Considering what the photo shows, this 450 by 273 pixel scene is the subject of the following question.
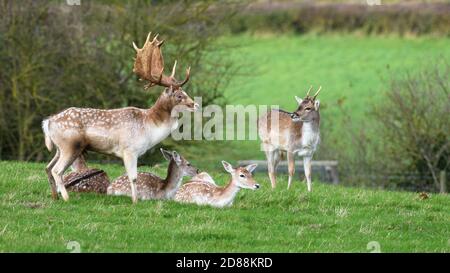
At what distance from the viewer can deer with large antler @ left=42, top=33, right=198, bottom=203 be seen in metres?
12.9

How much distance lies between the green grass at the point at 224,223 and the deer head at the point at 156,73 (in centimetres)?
134

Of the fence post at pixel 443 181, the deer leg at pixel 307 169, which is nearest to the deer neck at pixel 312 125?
the deer leg at pixel 307 169

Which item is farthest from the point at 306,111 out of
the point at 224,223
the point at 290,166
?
the point at 224,223

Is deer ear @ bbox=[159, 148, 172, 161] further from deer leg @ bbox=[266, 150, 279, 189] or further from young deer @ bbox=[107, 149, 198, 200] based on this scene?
deer leg @ bbox=[266, 150, 279, 189]

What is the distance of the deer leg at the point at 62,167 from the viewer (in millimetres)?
12792

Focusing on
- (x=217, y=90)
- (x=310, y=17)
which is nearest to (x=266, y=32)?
(x=310, y=17)

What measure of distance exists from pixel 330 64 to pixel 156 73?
1101 inches

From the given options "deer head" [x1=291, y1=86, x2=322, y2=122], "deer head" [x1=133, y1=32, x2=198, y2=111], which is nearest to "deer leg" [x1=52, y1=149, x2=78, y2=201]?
"deer head" [x1=133, y1=32, x2=198, y2=111]

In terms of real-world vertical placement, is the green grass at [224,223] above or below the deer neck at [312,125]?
below

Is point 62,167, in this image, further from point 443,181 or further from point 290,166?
point 443,181

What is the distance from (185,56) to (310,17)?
2072 centimetres

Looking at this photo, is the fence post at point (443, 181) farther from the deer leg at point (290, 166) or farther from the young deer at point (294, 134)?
the deer leg at point (290, 166)

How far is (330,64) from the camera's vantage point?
41469 millimetres
